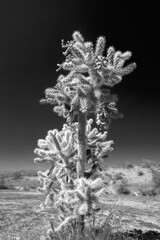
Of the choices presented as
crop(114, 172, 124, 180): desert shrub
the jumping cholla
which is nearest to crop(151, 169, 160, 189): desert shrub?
crop(114, 172, 124, 180): desert shrub

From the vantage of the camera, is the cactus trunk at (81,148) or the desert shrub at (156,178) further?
the desert shrub at (156,178)

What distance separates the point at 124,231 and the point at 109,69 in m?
3.82

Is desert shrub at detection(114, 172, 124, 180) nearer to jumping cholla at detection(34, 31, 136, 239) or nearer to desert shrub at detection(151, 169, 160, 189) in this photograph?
desert shrub at detection(151, 169, 160, 189)

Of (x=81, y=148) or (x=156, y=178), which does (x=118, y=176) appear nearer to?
(x=156, y=178)

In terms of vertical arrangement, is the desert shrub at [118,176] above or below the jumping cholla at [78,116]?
above

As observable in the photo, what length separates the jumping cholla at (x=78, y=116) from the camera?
211 inches

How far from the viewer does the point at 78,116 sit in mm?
5914

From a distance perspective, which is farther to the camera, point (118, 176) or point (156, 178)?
point (118, 176)

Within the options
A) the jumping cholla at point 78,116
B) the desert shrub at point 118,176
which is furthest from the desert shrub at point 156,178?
the jumping cholla at point 78,116

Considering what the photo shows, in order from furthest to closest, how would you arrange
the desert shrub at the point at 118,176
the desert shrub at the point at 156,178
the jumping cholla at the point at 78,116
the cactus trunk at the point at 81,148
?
the desert shrub at the point at 118,176 → the desert shrub at the point at 156,178 → the cactus trunk at the point at 81,148 → the jumping cholla at the point at 78,116

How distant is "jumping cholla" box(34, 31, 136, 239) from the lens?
17.6ft

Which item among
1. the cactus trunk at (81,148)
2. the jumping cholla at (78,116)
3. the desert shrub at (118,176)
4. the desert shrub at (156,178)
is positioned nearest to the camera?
the jumping cholla at (78,116)

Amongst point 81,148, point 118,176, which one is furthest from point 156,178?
point 81,148

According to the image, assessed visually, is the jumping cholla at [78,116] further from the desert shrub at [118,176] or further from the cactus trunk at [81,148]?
the desert shrub at [118,176]
